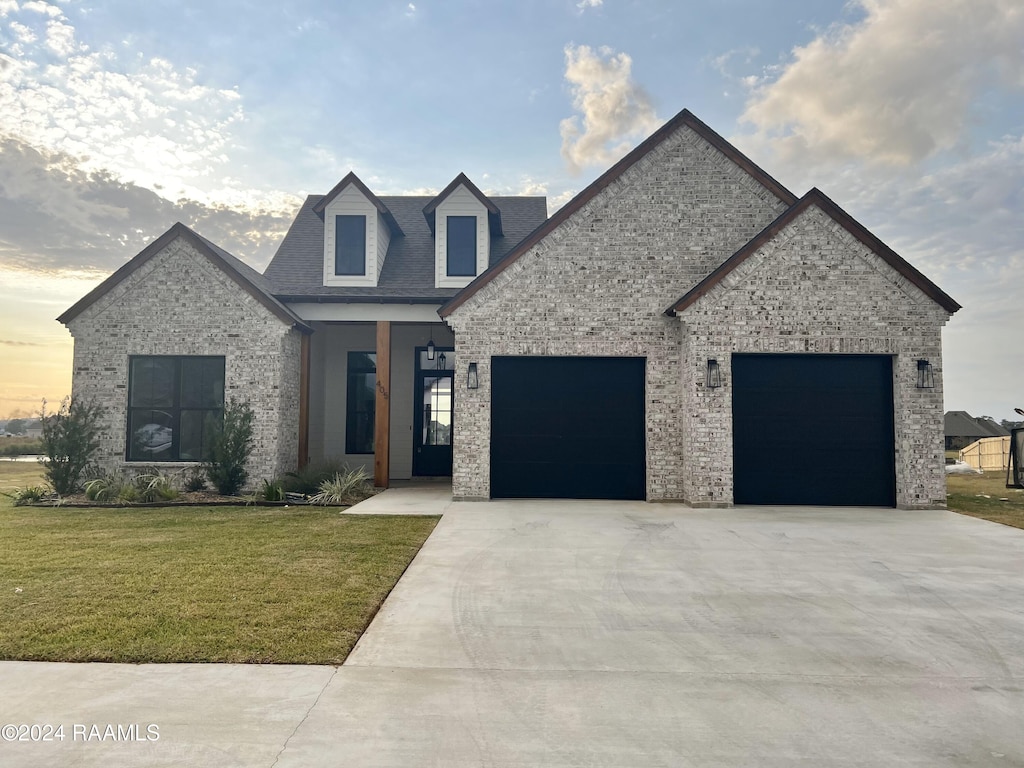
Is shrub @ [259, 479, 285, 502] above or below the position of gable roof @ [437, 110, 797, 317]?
below

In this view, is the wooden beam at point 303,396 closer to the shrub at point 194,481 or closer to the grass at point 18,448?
the shrub at point 194,481

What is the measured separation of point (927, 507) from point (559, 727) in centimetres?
1093

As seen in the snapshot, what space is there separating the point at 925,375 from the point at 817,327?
2.19 m

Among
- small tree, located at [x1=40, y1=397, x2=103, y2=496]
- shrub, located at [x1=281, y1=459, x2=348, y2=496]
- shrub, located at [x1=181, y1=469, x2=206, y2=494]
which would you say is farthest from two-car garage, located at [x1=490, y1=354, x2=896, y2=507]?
small tree, located at [x1=40, y1=397, x2=103, y2=496]

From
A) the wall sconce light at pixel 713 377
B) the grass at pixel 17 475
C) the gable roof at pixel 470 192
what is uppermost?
the gable roof at pixel 470 192

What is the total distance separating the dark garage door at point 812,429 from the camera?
36.8 feet

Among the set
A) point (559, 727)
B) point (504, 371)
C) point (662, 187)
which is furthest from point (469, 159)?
point (559, 727)

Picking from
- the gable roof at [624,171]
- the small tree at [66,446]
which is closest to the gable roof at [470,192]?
the gable roof at [624,171]

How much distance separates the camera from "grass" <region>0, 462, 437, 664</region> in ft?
13.9

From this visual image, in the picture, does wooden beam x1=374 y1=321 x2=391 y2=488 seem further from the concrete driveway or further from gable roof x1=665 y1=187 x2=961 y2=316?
the concrete driveway

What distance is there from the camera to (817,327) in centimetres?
1109

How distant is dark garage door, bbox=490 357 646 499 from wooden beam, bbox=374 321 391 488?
292 cm

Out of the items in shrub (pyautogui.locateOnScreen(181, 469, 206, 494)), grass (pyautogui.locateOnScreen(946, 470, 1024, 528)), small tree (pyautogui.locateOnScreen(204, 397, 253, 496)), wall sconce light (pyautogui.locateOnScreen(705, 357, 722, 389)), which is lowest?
grass (pyautogui.locateOnScreen(946, 470, 1024, 528))

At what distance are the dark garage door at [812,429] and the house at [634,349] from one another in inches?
1.5
